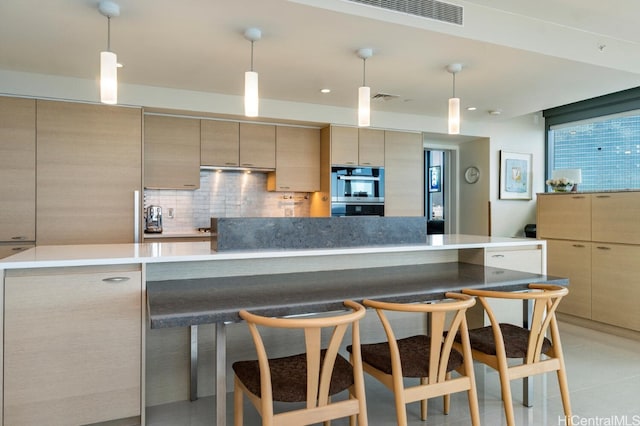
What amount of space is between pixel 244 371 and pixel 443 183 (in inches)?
227

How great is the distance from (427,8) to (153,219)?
11.8 ft

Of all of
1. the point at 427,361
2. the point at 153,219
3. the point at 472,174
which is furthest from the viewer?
the point at 472,174

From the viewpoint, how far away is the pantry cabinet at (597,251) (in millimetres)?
3838

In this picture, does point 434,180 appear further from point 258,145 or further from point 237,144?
point 237,144

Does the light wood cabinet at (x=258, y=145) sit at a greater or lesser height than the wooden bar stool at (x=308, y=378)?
greater

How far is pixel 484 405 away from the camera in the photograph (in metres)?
2.54

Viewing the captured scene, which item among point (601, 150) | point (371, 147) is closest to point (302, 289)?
point (371, 147)

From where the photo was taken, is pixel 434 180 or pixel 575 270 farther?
pixel 434 180

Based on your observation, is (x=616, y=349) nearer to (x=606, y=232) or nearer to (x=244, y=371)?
(x=606, y=232)

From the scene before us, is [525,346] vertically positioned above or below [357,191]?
below

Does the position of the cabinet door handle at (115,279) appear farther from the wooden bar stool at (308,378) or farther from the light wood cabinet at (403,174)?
the light wood cabinet at (403,174)

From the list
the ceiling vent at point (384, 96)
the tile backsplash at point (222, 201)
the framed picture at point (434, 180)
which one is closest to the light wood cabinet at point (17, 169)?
the tile backsplash at point (222, 201)

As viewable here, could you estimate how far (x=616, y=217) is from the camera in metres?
3.96

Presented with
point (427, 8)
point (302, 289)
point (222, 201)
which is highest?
point (427, 8)
